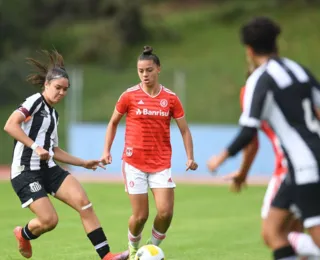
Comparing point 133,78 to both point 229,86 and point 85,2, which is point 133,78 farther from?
point 85,2

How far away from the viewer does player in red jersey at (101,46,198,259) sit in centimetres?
917

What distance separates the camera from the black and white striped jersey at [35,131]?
29.2ft

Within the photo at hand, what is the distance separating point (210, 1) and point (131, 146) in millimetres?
34404

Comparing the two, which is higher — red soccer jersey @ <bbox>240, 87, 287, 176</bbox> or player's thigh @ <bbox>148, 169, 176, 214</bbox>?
red soccer jersey @ <bbox>240, 87, 287, 176</bbox>

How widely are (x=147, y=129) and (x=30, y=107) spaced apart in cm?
125

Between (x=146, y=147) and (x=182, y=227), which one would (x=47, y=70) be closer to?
(x=146, y=147)

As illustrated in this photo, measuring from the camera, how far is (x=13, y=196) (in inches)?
693

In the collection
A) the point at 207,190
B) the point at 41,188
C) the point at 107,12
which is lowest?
the point at 207,190

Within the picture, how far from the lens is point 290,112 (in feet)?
20.9

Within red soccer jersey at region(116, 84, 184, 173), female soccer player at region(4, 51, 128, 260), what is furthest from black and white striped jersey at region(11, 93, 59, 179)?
red soccer jersey at region(116, 84, 184, 173)

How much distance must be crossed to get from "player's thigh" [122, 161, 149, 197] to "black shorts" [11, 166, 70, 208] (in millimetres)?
648

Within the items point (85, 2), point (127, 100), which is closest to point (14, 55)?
point (85, 2)

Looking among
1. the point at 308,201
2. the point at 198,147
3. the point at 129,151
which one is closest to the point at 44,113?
the point at 129,151

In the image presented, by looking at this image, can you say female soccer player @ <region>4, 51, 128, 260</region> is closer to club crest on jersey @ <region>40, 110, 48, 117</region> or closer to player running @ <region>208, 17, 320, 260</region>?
club crest on jersey @ <region>40, 110, 48, 117</region>
